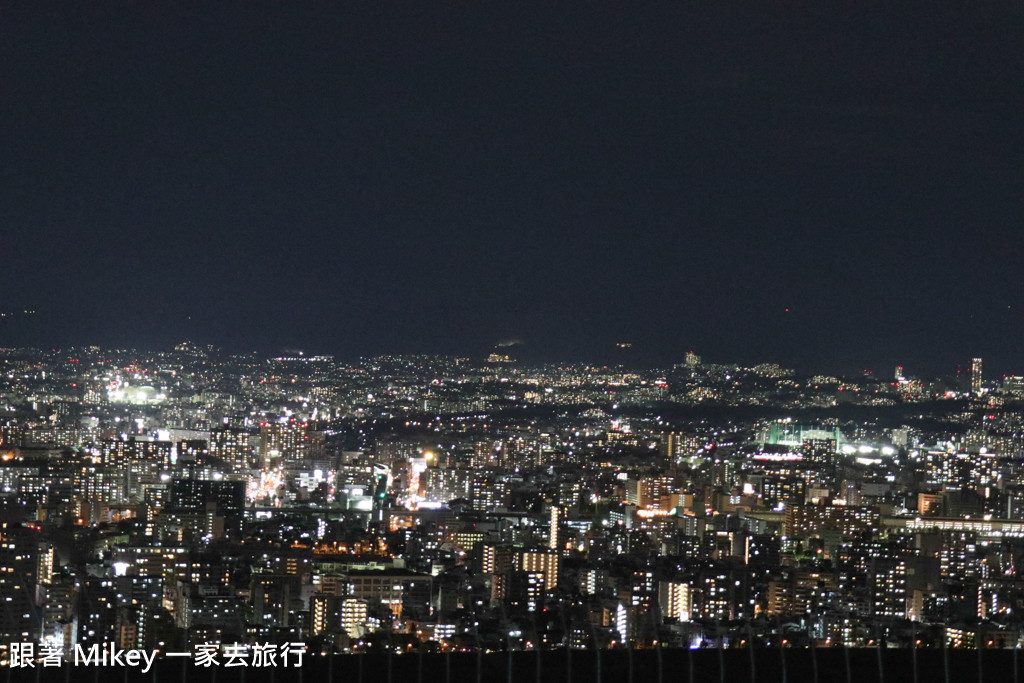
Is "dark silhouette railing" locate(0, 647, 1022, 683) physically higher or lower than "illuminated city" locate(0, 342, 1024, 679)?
lower

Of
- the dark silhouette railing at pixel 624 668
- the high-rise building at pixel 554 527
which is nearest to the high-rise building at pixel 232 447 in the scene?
the high-rise building at pixel 554 527

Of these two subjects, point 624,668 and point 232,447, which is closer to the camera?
point 624,668

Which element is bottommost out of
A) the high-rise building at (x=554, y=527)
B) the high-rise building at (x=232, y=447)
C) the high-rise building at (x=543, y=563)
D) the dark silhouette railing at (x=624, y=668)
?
the dark silhouette railing at (x=624, y=668)

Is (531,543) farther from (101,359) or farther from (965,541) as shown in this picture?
(101,359)


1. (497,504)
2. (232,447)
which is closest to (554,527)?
(497,504)

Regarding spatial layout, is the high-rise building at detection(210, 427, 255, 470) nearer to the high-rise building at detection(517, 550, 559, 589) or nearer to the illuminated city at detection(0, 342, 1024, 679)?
the illuminated city at detection(0, 342, 1024, 679)

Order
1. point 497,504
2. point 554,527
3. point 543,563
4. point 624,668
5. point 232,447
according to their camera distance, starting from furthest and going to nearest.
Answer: point 232,447 < point 497,504 < point 554,527 < point 543,563 < point 624,668

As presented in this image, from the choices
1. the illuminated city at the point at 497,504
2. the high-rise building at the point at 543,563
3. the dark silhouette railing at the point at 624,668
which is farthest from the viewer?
the high-rise building at the point at 543,563

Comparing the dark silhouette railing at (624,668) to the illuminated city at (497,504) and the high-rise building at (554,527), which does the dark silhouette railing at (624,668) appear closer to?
the illuminated city at (497,504)

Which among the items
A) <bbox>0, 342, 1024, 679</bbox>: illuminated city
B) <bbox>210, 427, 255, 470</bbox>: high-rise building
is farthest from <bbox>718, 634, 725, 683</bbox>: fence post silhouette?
<bbox>210, 427, 255, 470</bbox>: high-rise building

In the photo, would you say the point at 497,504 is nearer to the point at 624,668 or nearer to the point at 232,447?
the point at 232,447

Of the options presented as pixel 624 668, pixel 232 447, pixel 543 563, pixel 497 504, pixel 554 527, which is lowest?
pixel 624 668

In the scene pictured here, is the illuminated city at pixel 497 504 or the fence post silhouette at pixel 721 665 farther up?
the illuminated city at pixel 497 504
